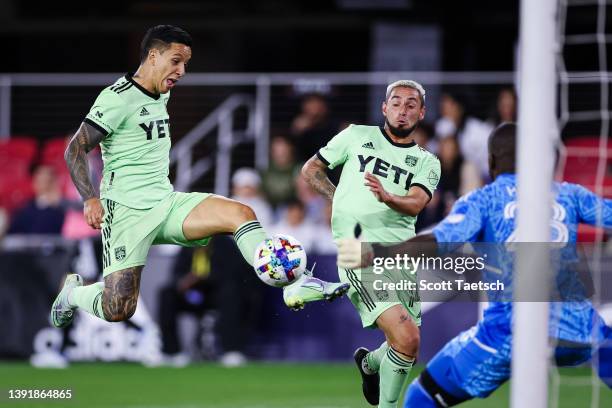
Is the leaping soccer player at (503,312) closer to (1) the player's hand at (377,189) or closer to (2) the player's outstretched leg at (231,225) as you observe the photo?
(1) the player's hand at (377,189)

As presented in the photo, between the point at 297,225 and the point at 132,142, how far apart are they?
213 inches

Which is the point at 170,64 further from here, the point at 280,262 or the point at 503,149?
the point at 503,149

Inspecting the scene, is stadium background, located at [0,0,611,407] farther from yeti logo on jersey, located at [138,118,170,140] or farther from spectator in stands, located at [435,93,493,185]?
yeti logo on jersey, located at [138,118,170,140]

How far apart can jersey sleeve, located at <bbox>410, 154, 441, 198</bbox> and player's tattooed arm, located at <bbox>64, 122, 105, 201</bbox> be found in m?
1.75

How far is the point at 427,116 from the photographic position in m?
13.4

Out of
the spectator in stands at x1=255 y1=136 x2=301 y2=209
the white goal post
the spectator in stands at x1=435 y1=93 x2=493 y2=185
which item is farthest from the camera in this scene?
the spectator in stands at x1=255 y1=136 x2=301 y2=209

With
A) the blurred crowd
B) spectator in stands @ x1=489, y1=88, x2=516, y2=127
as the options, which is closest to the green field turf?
the blurred crowd

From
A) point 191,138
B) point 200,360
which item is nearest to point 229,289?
point 200,360

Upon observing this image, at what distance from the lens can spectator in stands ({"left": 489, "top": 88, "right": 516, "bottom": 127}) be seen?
12133 mm

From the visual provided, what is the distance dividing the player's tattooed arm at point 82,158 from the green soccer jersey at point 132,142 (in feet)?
0.19

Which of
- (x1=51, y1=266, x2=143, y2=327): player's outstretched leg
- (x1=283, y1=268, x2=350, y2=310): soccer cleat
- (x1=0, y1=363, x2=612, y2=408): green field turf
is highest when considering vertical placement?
(x1=283, y1=268, x2=350, y2=310): soccer cleat

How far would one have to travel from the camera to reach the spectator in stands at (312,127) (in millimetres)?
12594

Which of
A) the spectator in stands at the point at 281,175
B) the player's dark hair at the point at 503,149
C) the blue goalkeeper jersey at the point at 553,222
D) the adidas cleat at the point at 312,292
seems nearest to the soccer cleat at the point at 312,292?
the adidas cleat at the point at 312,292

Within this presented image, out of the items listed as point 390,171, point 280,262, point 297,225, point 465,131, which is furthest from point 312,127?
point 280,262
